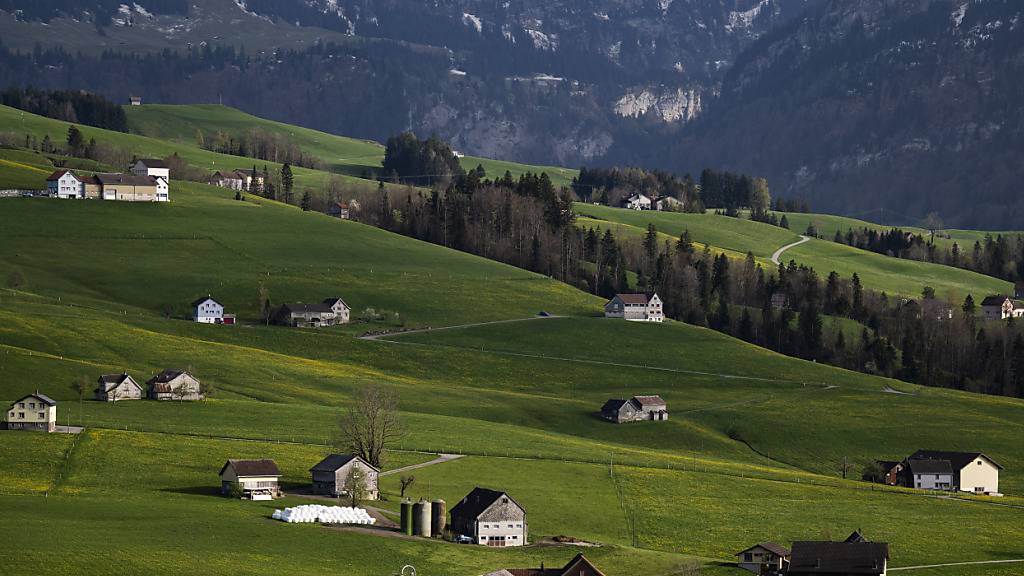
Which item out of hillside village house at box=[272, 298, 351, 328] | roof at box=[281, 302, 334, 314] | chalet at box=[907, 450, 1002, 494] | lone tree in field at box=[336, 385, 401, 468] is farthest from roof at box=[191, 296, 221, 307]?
chalet at box=[907, 450, 1002, 494]

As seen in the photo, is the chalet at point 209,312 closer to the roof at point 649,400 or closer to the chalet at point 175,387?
the chalet at point 175,387

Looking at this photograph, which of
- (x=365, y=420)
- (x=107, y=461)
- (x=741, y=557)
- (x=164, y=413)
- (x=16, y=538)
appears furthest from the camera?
(x=164, y=413)

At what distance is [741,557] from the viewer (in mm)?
101812

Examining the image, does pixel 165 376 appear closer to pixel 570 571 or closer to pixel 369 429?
pixel 369 429

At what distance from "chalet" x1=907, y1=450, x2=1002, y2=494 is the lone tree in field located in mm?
46382

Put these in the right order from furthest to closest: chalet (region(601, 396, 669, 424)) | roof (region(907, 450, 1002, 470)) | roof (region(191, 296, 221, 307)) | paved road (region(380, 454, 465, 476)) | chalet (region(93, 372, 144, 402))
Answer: roof (region(191, 296, 221, 307)) < chalet (region(601, 396, 669, 424)) < roof (region(907, 450, 1002, 470)) < chalet (region(93, 372, 144, 402)) < paved road (region(380, 454, 465, 476))

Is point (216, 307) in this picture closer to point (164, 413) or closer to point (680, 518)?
point (164, 413)

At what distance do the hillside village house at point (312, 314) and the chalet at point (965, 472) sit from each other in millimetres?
74300

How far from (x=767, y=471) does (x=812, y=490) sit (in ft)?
26.7

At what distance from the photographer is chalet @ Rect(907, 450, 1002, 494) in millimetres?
141000

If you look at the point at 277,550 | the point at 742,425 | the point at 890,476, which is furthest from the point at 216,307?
the point at 277,550

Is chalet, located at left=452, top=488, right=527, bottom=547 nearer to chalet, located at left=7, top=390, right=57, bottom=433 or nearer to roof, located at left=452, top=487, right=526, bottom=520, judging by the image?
roof, located at left=452, top=487, right=526, bottom=520

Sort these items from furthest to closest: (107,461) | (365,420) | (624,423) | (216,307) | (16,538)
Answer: (216,307)
(624,423)
(365,420)
(107,461)
(16,538)

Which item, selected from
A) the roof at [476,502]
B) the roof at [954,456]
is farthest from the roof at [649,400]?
the roof at [476,502]
